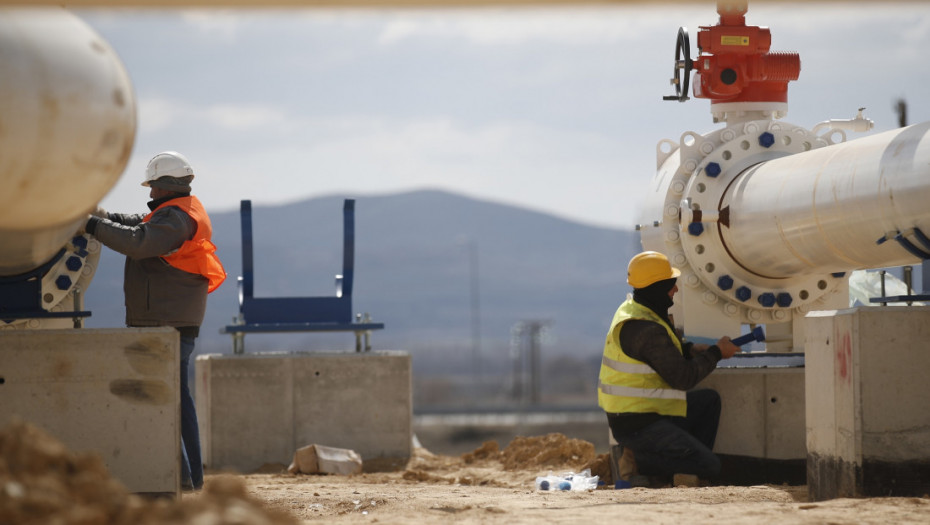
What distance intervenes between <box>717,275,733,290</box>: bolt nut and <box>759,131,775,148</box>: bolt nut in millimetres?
977

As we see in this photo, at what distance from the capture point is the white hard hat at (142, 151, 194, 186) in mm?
7863

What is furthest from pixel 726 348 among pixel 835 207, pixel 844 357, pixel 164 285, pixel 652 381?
pixel 164 285

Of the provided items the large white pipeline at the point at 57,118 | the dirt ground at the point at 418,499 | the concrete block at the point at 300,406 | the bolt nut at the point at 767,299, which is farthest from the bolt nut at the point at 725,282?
the large white pipeline at the point at 57,118

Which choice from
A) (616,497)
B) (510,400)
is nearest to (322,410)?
(616,497)

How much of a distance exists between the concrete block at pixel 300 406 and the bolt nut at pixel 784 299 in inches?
131

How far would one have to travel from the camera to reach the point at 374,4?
5.40 m

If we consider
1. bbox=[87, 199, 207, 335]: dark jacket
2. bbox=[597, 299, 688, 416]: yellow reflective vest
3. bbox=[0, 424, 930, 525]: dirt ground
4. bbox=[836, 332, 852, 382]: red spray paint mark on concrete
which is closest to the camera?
bbox=[0, 424, 930, 525]: dirt ground

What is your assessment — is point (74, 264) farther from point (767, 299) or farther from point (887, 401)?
point (887, 401)

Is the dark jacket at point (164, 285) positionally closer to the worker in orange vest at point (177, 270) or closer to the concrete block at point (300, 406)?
the worker in orange vest at point (177, 270)

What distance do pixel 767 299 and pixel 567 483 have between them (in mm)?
1946

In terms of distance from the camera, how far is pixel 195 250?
774cm

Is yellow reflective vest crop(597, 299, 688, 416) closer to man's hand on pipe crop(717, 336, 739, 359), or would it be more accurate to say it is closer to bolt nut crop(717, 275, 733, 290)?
man's hand on pipe crop(717, 336, 739, 359)

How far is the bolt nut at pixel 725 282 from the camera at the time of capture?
29.7ft

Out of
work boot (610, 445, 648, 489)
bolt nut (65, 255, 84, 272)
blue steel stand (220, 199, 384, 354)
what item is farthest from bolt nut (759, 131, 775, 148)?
bolt nut (65, 255, 84, 272)
